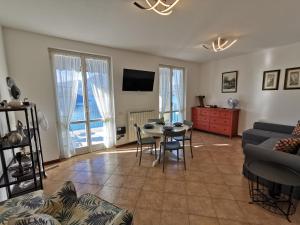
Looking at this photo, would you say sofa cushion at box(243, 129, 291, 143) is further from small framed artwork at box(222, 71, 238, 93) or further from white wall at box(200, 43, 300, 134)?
small framed artwork at box(222, 71, 238, 93)

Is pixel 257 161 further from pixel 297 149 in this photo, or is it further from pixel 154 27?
pixel 154 27

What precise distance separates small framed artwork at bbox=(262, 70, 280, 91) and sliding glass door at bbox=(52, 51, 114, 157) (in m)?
4.10

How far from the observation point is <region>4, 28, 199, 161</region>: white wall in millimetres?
2768

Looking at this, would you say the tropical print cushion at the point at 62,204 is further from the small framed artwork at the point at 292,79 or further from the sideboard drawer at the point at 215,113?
the small framed artwork at the point at 292,79

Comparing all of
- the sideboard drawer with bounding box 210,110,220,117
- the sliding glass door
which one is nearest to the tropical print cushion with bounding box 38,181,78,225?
the sliding glass door

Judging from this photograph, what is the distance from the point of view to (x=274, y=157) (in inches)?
77.8

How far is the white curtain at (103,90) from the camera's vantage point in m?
3.70

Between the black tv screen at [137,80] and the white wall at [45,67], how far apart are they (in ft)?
0.51

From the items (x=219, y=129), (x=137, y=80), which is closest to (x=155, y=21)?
(x=137, y=80)

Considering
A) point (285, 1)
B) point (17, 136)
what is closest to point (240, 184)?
point (285, 1)

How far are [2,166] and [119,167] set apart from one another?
5.71 ft

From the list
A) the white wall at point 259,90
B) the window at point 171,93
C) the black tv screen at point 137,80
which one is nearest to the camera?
the white wall at point 259,90

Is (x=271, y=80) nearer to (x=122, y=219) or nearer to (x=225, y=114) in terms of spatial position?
(x=225, y=114)

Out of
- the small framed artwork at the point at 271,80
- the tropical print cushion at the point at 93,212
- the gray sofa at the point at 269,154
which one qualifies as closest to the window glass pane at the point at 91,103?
the tropical print cushion at the point at 93,212
